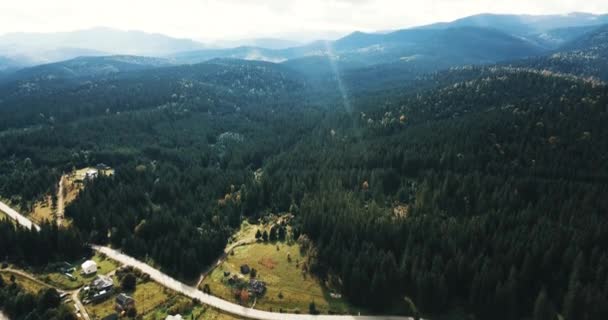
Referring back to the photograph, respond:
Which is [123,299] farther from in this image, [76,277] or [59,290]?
[76,277]

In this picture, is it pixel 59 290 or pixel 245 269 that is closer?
pixel 59 290

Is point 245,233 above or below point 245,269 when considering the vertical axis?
below

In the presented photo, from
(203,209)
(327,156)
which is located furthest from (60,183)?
(327,156)

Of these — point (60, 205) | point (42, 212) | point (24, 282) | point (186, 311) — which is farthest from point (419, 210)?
point (42, 212)

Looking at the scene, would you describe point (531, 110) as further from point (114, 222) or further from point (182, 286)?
point (114, 222)

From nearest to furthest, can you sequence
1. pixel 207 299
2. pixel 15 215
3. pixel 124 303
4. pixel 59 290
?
1. pixel 124 303
2. pixel 207 299
3. pixel 59 290
4. pixel 15 215

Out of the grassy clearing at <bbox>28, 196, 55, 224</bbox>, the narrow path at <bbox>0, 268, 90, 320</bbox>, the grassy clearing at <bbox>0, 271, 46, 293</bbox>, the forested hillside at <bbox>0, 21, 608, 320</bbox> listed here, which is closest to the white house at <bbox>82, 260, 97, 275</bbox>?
the narrow path at <bbox>0, 268, 90, 320</bbox>

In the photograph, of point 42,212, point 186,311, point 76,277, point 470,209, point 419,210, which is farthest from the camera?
point 42,212
